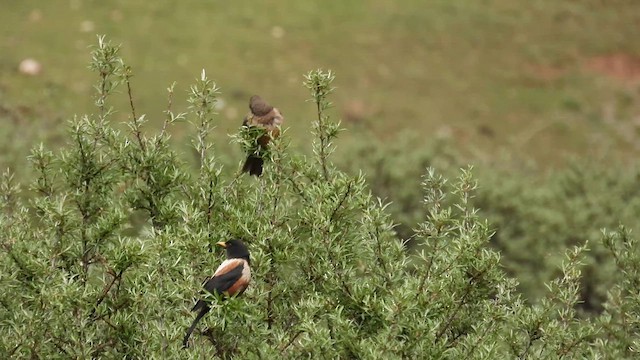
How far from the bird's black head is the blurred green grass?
18813 millimetres

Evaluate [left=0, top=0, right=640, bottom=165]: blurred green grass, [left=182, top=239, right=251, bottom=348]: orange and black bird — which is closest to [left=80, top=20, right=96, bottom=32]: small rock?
[left=0, top=0, right=640, bottom=165]: blurred green grass

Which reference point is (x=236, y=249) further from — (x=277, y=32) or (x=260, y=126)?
(x=277, y=32)

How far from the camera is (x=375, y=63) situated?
1158 inches

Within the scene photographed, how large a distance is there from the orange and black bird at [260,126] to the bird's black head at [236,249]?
0.97 metres

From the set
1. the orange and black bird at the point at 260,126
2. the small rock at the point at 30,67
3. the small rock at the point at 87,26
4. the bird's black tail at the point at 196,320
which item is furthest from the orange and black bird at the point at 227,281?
the small rock at the point at 87,26

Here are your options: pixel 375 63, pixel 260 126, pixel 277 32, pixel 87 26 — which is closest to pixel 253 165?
pixel 260 126

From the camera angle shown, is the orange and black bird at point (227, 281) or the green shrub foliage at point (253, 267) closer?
the orange and black bird at point (227, 281)

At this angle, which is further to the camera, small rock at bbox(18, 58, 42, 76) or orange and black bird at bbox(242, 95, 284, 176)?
small rock at bbox(18, 58, 42, 76)

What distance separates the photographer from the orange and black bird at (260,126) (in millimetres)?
6008

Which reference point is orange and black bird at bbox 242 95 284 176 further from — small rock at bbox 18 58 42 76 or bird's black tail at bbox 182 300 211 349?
small rock at bbox 18 58 42 76

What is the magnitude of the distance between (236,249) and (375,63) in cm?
2476

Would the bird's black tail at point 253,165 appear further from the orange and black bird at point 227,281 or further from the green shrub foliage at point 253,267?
the orange and black bird at point 227,281

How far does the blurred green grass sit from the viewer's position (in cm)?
2631

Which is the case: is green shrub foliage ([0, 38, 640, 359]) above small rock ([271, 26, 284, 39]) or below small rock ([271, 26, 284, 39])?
above
